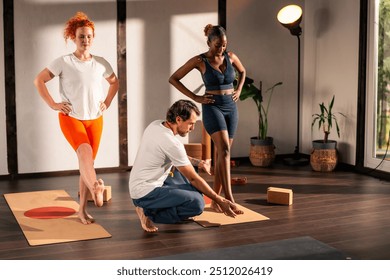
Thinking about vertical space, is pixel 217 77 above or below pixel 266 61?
below

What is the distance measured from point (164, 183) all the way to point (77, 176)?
228cm

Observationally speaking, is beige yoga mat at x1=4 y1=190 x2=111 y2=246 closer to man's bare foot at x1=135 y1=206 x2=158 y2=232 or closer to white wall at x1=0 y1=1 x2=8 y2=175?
man's bare foot at x1=135 y1=206 x2=158 y2=232

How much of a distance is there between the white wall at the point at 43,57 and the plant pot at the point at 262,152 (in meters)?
1.75

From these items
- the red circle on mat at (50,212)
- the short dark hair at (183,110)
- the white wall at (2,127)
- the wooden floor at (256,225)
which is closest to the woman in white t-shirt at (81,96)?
the red circle on mat at (50,212)

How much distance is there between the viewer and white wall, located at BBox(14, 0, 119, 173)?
609 centimetres

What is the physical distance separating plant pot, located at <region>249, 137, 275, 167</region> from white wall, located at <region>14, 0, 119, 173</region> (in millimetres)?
1748

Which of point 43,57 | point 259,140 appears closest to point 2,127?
point 43,57

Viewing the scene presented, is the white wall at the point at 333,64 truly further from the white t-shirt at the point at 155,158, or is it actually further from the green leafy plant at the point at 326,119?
the white t-shirt at the point at 155,158

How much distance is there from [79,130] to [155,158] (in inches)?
23.0

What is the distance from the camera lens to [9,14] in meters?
5.99

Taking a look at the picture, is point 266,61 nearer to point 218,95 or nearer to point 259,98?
point 259,98

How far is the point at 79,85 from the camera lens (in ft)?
14.0
